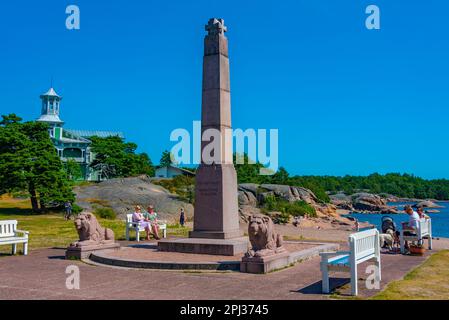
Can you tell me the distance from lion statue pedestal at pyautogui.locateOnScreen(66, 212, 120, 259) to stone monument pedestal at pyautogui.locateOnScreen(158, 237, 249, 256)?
5.14ft

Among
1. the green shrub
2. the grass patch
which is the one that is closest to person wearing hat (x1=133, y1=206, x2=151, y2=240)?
the grass patch

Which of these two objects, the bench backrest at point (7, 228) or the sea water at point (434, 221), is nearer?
the bench backrest at point (7, 228)

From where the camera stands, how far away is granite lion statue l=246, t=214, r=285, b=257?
979cm

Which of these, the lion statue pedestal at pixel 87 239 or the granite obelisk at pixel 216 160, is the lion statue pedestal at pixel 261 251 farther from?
the lion statue pedestal at pixel 87 239

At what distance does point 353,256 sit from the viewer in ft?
24.8

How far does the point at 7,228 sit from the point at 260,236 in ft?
25.1

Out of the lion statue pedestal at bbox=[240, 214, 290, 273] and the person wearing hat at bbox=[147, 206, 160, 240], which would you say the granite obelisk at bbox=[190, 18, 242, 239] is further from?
the person wearing hat at bbox=[147, 206, 160, 240]

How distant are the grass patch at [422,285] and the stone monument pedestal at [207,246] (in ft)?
14.2

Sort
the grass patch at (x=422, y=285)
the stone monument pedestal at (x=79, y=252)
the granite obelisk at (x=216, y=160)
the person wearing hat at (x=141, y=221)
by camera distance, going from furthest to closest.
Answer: the person wearing hat at (x=141, y=221) < the granite obelisk at (x=216, y=160) < the stone monument pedestal at (x=79, y=252) < the grass patch at (x=422, y=285)

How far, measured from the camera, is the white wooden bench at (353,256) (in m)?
7.52

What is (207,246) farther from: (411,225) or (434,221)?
(434,221)

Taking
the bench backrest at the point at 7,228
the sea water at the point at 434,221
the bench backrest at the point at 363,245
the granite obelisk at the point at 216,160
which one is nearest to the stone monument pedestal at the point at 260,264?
the bench backrest at the point at 363,245

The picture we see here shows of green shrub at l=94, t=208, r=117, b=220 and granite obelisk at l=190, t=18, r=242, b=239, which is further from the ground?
granite obelisk at l=190, t=18, r=242, b=239

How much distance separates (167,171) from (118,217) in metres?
51.0
